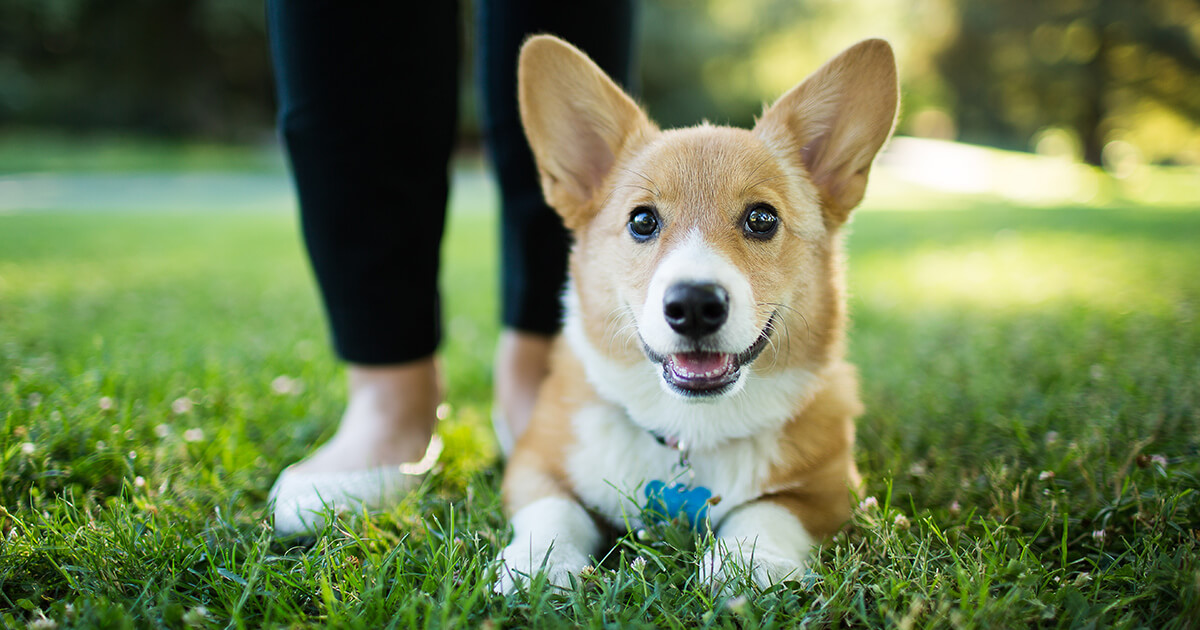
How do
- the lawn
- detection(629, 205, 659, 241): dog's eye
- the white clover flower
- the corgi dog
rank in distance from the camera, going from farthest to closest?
the white clover flower
detection(629, 205, 659, 241): dog's eye
the corgi dog
the lawn

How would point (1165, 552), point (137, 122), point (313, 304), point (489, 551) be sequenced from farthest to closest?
1. point (137, 122)
2. point (313, 304)
3. point (489, 551)
4. point (1165, 552)

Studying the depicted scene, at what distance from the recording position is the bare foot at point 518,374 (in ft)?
7.54

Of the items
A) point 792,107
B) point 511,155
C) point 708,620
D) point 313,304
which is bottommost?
point 313,304

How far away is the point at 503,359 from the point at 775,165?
112cm

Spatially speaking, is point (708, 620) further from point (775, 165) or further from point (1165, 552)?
point (775, 165)

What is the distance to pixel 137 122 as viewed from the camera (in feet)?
67.7

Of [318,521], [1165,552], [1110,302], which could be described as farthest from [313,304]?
[1110,302]

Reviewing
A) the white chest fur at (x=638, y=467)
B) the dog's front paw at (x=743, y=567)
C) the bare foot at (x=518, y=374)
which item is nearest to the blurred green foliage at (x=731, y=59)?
the bare foot at (x=518, y=374)

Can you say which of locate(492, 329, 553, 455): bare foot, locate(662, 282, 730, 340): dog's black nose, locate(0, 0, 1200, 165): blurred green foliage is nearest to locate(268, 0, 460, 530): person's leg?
locate(492, 329, 553, 455): bare foot

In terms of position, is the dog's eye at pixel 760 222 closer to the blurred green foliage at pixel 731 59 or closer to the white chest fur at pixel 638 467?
the white chest fur at pixel 638 467

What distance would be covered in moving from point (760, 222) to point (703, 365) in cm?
42

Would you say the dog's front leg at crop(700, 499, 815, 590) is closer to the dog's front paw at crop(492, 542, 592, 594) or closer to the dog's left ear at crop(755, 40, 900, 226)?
the dog's front paw at crop(492, 542, 592, 594)

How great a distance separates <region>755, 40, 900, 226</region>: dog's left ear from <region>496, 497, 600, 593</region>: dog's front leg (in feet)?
3.32

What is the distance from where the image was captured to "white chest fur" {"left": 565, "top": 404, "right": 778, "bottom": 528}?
1.64 m
